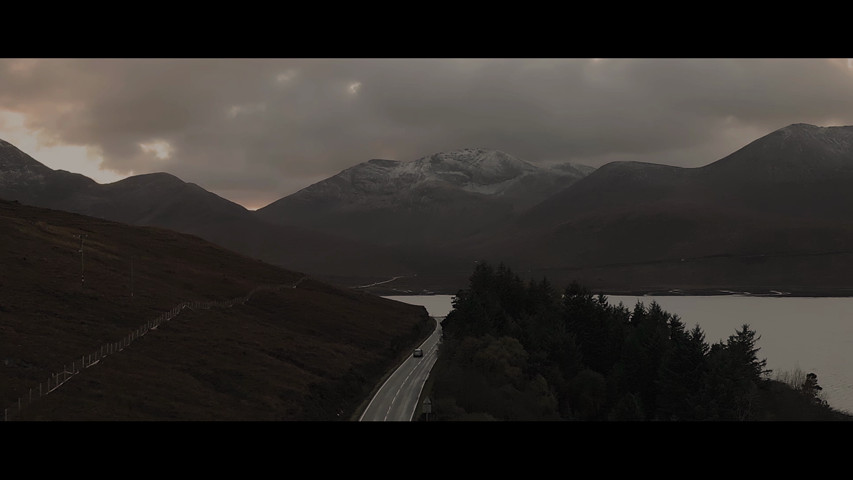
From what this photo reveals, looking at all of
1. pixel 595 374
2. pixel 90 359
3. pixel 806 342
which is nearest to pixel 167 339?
pixel 90 359

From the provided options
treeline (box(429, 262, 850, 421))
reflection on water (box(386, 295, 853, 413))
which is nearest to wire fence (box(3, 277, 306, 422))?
treeline (box(429, 262, 850, 421))

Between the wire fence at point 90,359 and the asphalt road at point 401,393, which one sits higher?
the wire fence at point 90,359

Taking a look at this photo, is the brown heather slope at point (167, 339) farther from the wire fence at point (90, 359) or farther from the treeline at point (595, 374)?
the treeline at point (595, 374)

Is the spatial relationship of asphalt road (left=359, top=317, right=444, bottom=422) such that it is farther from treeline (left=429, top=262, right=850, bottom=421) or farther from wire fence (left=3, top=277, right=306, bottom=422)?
wire fence (left=3, top=277, right=306, bottom=422)

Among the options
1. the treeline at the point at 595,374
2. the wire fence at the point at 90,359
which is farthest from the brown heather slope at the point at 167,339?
the treeline at the point at 595,374

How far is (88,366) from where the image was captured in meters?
55.7

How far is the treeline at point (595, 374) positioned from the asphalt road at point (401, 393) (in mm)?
2500

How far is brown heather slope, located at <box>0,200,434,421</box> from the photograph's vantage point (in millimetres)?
50688

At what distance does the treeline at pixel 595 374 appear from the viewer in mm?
66875

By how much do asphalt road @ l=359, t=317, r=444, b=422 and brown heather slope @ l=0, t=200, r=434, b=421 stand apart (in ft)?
6.48
